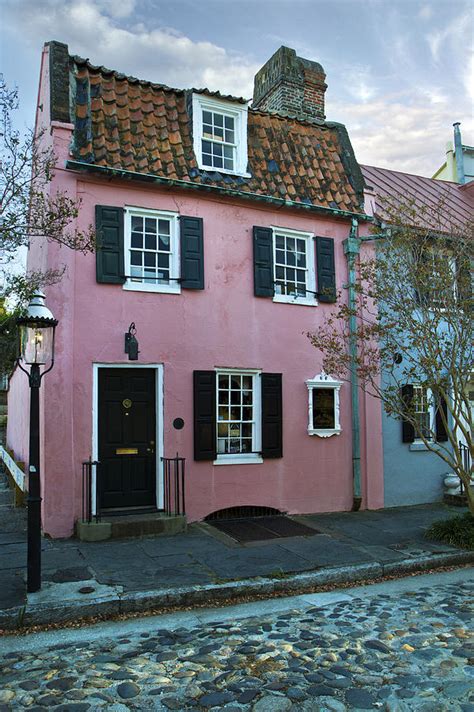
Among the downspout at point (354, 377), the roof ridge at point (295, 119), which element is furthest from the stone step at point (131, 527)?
the roof ridge at point (295, 119)

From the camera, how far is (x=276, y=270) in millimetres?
11086

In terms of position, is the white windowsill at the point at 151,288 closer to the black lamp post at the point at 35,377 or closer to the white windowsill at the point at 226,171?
the white windowsill at the point at 226,171

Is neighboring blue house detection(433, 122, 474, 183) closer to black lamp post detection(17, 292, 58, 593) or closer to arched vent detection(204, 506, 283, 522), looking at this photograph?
arched vent detection(204, 506, 283, 522)

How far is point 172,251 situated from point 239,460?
3751mm

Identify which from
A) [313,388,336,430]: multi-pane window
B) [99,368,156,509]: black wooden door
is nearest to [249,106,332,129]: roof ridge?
[313,388,336,430]: multi-pane window

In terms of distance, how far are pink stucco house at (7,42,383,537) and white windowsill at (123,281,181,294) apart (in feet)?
0.07

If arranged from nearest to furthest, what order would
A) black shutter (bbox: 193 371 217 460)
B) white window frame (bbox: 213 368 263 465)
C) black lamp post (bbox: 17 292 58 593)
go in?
1. black lamp post (bbox: 17 292 58 593)
2. black shutter (bbox: 193 371 217 460)
3. white window frame (bbox: 213 368 263 465)

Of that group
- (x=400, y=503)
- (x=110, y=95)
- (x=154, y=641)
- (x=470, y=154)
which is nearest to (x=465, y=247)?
(x=400, y=503)

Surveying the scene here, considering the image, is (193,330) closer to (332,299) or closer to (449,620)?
(332,299)

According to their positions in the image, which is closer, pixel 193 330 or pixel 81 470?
pixel 81 470

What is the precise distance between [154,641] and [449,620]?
9.33 ft

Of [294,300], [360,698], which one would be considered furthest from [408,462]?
[360,698]

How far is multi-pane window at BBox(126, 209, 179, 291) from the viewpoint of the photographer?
9750 mm

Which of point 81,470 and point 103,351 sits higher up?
point 103,351
